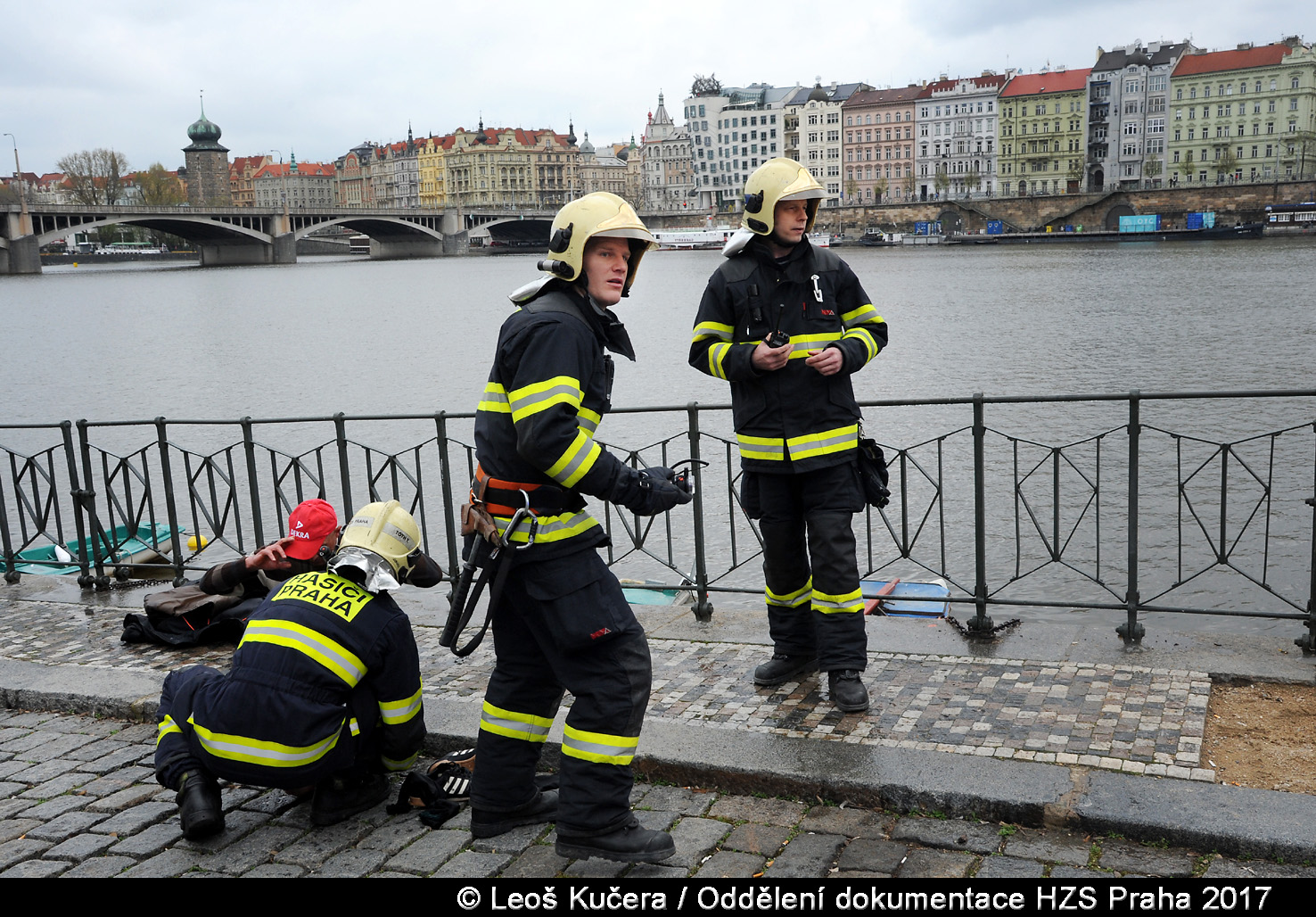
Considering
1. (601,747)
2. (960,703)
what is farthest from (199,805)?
(960,703)

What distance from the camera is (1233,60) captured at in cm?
10512

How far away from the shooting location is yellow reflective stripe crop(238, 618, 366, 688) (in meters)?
4.06

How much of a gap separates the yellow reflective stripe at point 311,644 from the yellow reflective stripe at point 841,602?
6.34 ft

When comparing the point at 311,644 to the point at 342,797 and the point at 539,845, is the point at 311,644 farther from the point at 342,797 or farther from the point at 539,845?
the point at 539,845

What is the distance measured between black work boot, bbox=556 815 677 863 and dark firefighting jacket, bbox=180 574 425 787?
3.01 feet

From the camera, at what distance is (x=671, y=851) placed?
3750 mm

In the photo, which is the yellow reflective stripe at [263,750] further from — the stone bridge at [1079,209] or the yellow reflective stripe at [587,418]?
the stone bridge at [1079,209]

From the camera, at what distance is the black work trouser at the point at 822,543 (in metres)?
4.91

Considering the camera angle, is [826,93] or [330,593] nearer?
[330,593]

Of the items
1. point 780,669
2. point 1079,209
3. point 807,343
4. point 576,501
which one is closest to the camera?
point 576,501

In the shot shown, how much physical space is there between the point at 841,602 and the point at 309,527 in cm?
226

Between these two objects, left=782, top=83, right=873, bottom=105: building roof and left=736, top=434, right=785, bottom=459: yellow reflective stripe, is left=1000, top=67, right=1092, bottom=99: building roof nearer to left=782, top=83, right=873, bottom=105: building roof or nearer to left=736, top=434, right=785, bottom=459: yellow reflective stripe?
left=782, top=83, right=873, bottom=105: building roof
